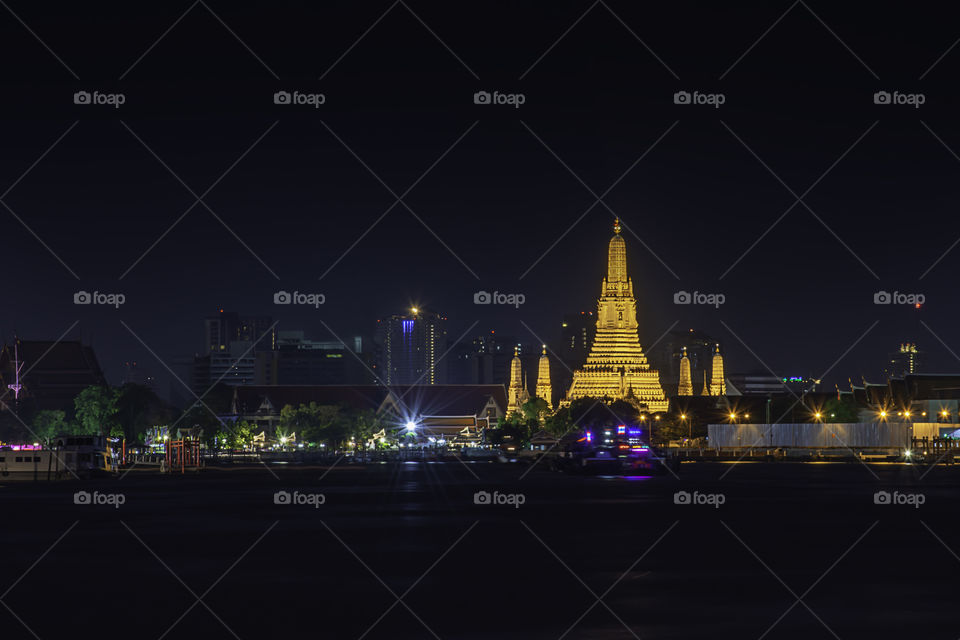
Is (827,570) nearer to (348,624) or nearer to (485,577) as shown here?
(485,577)

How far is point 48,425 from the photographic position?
180 meters

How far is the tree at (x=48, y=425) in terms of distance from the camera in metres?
174

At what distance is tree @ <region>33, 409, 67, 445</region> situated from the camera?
569 feet

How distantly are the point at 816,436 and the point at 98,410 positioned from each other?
70171 millimetres

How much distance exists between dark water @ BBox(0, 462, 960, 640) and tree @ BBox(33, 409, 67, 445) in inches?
5129

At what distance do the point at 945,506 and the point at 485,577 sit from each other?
75.4 feet

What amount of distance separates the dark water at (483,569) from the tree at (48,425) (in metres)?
Result: 130

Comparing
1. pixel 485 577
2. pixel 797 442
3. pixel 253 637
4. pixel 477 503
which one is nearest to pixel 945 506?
pixel 477 503
